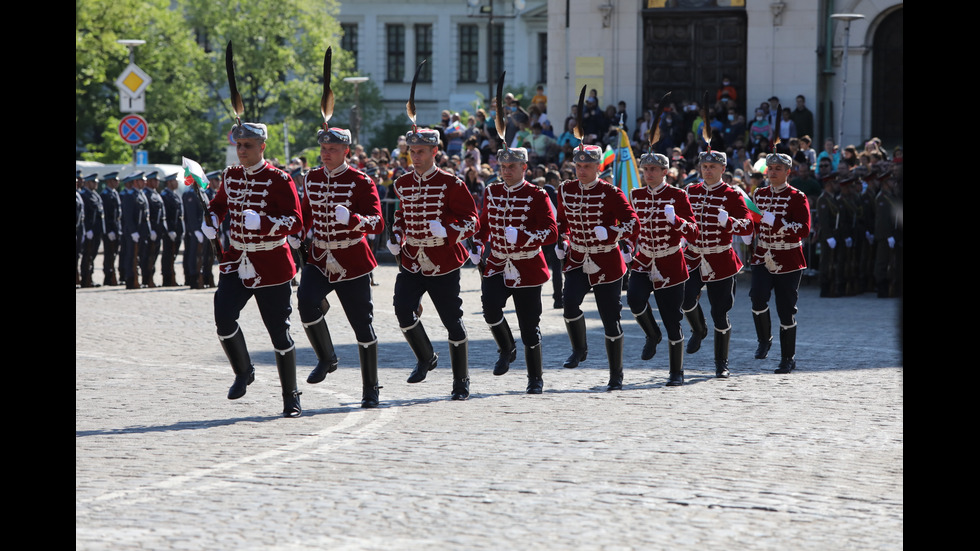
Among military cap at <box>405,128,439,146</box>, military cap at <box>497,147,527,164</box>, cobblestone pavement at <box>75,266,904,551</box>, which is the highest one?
military cap at <box>405,128,439,146</box>

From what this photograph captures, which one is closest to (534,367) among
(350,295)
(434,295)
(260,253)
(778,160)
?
(434,295)

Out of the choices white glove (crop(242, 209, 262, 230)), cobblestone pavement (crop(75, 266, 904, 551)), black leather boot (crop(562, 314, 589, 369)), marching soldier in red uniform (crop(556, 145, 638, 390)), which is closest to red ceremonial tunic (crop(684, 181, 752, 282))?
cobblestone pavement (crop(75, 266, 904, 551))

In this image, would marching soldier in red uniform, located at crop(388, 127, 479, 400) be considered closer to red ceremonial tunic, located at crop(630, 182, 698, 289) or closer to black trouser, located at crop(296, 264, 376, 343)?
black trouser, located at crop(296, 264, 376, 343)

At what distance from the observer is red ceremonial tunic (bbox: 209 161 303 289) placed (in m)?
10.2

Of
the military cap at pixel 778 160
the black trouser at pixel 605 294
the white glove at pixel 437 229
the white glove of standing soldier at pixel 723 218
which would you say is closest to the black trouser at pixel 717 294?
the white glove of standing soldier at pixel 723 218

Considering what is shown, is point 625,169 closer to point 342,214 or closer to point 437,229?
point 437,229

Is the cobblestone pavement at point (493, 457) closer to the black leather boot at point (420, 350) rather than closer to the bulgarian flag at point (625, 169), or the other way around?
the black leather boot at point (420, 350)

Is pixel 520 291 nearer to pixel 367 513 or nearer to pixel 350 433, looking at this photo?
pixel 350 433

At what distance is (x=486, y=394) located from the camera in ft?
37.4

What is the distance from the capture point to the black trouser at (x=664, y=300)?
1224 centimetres

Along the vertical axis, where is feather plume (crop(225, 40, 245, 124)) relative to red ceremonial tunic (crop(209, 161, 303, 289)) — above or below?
above
